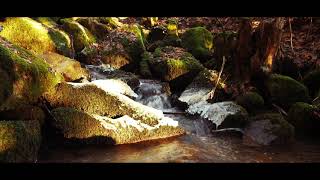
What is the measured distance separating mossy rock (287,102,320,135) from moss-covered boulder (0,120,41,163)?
5990 millimetres

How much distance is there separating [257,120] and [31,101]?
200 inches

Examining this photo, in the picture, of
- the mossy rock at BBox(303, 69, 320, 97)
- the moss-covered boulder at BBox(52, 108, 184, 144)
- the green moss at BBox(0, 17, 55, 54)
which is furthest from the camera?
the green moss at BBox(0, 17, 55, 54)

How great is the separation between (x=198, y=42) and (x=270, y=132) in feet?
24.4

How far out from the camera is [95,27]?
1526cm

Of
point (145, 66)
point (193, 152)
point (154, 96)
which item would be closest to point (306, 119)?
point (193, 152)

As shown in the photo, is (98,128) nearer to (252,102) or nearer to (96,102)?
(96,102)

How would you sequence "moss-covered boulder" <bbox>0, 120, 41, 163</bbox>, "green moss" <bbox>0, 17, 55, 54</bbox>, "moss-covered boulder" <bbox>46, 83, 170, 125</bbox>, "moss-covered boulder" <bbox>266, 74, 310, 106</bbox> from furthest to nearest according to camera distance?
"green moss" <bbox>0, 17, 55, 54</bbox>
"moss-covered boulder" <bbox>266, 74, 310, 106</bbox>
"moss-covered boulder" <bbox>46, 83, 170, 125</bbox>
"moss-covered boulder" <bbox>0, 120, 41, 163</bbox>

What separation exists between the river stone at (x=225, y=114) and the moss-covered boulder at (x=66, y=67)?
3814 millimetres

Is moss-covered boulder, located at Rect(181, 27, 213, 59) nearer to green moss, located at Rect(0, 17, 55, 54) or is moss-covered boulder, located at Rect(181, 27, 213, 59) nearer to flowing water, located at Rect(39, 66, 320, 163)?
green moss, located at Rect(0, 17, 55, 54)

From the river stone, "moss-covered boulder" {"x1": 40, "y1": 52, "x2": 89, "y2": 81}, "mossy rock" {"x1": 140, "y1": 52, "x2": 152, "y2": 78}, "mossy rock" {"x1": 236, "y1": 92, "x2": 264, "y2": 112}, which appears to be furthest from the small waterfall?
"mossy rock" {"x1": 236, "y1": 92, "x2": 264, "y2": 112}

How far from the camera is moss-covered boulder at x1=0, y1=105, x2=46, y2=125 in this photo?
20.7ft

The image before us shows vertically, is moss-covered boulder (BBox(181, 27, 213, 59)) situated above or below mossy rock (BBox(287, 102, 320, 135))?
above
